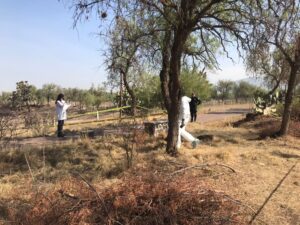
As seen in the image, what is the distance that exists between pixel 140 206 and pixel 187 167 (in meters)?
2.19

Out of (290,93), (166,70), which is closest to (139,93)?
(290,93)

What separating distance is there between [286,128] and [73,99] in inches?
2088

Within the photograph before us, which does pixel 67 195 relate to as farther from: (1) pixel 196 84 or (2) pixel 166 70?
(1) pixel 196 84

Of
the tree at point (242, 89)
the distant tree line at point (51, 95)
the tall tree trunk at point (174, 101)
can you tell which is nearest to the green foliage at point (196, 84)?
the distant tree line at point (51, 95)

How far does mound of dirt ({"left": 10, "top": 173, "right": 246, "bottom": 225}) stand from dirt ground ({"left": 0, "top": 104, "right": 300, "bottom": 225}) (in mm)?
980

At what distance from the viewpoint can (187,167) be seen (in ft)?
25.5

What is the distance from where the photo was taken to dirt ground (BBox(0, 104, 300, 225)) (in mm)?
8312

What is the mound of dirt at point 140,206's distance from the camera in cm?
564

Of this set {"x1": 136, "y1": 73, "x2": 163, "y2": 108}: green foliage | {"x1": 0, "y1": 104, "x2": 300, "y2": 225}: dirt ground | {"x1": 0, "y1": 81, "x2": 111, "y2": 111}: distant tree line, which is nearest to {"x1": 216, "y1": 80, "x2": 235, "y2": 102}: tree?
{"x1": 0, "y1": 81, "x2": 111, "y2": 111}: distant tree line

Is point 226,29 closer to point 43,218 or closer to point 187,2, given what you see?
point 187,2

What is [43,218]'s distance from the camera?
18.9 ft

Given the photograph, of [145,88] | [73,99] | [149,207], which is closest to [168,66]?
[149,207]

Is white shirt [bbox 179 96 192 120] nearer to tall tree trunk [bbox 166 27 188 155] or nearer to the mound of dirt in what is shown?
tall tree trunk [bbox 166 27 188 155]

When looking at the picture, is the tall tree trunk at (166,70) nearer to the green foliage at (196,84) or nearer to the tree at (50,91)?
the green foliage at (196,84)
